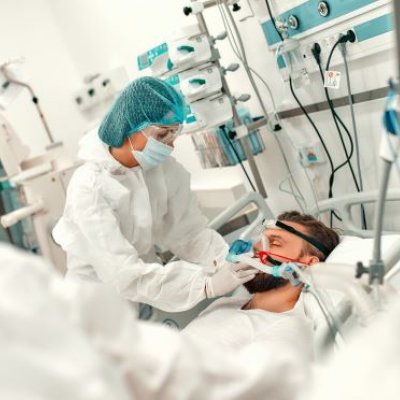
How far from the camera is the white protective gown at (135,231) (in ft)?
5.58

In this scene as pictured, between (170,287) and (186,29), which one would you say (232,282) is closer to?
(170,287)

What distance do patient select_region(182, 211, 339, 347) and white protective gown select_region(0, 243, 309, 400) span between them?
98 centimetres

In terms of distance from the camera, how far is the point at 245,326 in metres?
1.64

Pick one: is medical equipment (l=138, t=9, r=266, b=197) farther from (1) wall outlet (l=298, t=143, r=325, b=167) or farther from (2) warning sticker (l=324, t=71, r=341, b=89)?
(2) warning sticker (l=324, t=71, r=341, b=89)

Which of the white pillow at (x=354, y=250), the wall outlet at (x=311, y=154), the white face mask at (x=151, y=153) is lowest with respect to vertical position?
the white pillow at (x=354, y=250)

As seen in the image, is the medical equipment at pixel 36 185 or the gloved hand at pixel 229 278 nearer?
the gloved hand at pixel 229 278

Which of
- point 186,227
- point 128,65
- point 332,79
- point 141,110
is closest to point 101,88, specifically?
point 128,65

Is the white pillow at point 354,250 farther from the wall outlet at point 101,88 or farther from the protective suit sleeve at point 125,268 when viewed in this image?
Answer: the wall outlet at point 101,88

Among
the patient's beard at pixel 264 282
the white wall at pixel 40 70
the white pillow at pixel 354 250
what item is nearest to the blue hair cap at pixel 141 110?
the patient's beard at pixel 264 282

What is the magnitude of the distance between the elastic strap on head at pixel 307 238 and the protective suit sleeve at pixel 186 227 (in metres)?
0.42

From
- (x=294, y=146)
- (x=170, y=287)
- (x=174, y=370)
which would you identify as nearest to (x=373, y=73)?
(x=294, y=146)

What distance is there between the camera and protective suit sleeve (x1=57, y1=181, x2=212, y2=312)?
169 cm

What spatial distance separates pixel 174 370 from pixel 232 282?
113cm

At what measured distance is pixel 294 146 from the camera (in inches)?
92.9
